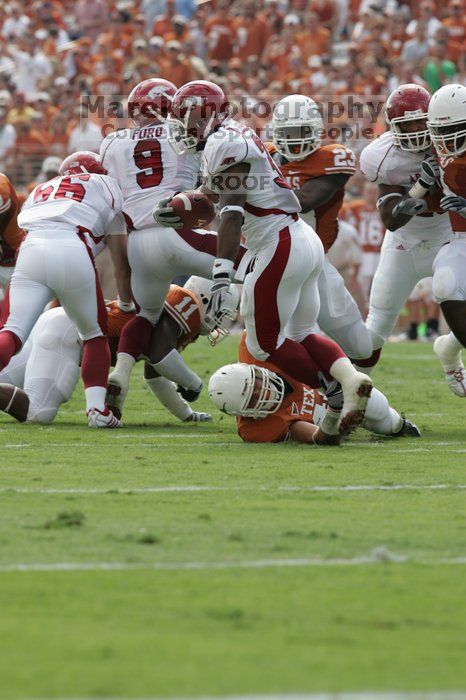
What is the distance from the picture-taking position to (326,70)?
57.0 ft

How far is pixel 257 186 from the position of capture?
660cm

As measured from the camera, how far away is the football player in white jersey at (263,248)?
6438 mm

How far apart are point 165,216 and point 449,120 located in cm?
166

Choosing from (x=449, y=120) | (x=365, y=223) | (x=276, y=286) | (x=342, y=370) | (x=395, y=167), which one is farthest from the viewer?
(x=365, y=223)

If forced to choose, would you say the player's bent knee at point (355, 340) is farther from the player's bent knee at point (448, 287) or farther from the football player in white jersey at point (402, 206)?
the player's bent knee at point (448, 287)

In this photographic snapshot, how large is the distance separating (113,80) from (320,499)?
1480cm

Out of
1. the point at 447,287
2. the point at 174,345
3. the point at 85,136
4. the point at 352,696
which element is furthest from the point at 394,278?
the point at 85,136

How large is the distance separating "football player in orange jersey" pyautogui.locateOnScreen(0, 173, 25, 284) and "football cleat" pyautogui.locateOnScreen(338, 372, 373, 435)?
2830 millimetres

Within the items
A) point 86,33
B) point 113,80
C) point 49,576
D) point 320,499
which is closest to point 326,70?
point 113,80

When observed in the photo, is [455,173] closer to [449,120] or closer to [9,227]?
[449,120]

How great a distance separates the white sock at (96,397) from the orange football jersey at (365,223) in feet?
31.7

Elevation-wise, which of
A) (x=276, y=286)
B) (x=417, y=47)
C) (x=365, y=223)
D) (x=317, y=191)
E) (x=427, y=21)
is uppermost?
(x=427, y=21)

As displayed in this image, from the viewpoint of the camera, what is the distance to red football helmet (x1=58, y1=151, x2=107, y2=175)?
7.95 meters

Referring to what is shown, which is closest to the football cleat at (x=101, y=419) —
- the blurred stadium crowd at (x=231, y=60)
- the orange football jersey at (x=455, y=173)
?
the orange football jersey at (x=455, y=173)
